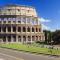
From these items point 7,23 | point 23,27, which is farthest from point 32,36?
point 7,23

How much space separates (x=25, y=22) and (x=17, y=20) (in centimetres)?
381

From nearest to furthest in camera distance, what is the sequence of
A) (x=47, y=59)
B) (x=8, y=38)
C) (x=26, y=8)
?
(x=47, y=59)
(x=8, y=38)
(x=26, y=8)

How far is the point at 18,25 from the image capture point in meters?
106

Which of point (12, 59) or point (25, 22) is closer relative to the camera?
point (12, 59)

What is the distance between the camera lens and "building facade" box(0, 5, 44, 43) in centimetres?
10612

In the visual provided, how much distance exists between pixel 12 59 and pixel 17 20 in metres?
77.1

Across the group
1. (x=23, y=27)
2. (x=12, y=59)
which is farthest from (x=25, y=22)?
(x=12, y=59)

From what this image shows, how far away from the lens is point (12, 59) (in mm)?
30641

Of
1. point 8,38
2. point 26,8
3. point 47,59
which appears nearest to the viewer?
point 47,59

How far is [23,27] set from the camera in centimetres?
10781

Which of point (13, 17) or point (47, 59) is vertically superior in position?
point (13, 17)

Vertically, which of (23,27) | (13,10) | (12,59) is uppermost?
(13,10)

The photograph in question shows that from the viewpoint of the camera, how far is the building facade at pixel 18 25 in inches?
4178

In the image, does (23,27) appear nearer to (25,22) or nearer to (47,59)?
(25,22)
